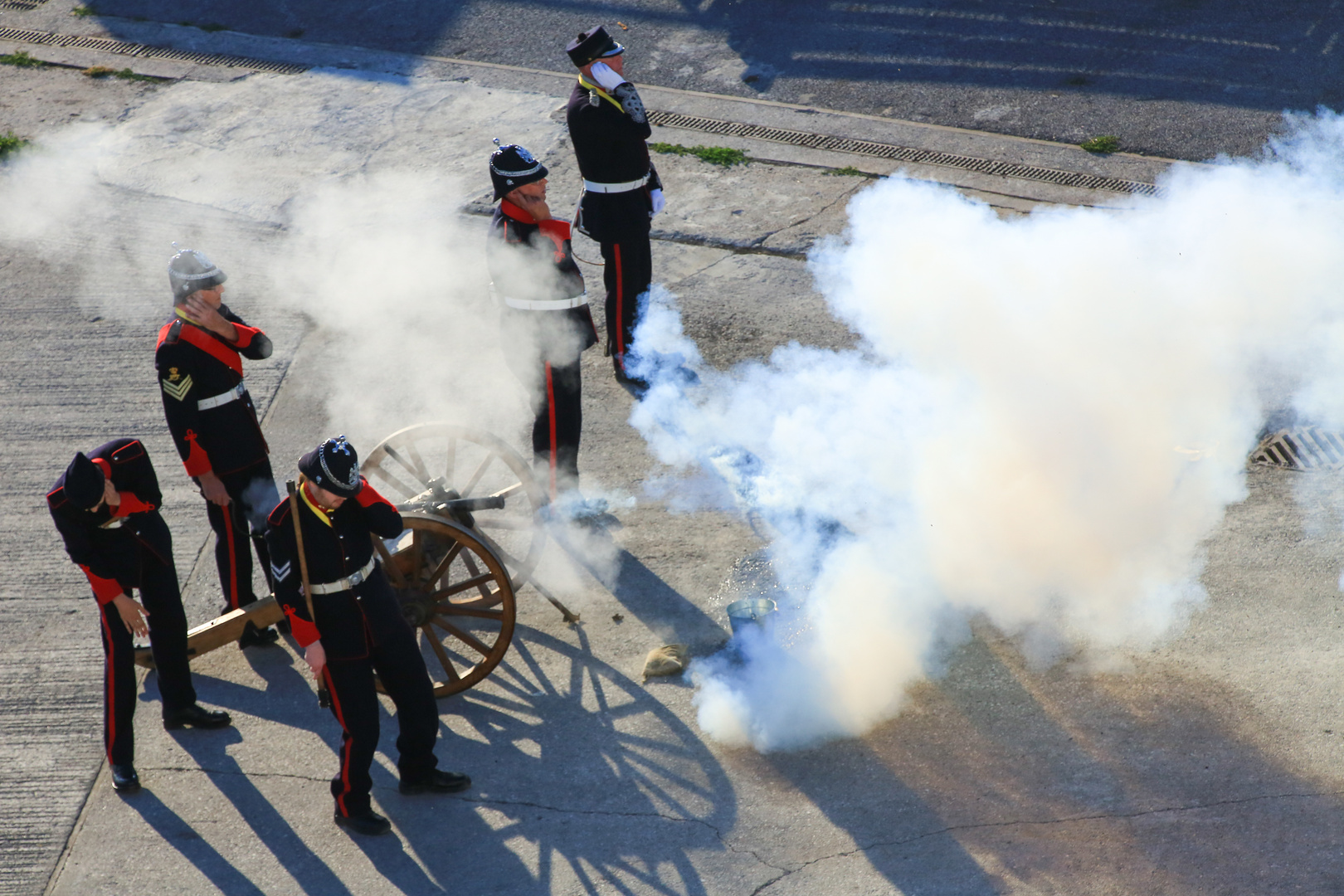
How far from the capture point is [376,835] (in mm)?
4008

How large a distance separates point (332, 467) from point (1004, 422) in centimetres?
298

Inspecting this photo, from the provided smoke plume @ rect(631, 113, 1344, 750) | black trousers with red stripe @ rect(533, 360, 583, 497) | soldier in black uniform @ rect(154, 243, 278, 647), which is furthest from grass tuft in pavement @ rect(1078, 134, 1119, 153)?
soldier in black uniform @ rect(154, 243, 278, 647)

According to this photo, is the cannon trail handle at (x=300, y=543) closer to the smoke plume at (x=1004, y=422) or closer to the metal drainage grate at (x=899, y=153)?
the smoke plume at (x=1004, y=422)

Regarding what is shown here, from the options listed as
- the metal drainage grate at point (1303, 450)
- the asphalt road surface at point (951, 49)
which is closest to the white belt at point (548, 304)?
the metal drainage grate at point (1303, 450)

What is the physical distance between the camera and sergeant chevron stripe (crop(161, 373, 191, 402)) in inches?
176

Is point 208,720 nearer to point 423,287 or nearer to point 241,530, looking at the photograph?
point 241,530

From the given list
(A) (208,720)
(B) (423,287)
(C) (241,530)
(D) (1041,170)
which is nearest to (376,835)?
(A) (208,720)

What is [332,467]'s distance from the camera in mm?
3646

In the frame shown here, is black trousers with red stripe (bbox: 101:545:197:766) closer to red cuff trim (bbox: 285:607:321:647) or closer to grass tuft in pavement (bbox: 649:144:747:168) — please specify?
red cuff trim (bbox: 285:607:321:647)

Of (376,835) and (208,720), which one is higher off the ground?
(376,835)

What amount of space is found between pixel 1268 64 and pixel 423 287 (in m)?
6.54

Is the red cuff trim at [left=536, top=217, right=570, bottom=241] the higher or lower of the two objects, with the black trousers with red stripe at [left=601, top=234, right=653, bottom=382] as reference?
higher

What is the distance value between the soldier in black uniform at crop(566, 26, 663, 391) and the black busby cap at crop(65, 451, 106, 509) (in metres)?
2.99

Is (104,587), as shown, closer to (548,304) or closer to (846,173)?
(548,304)
